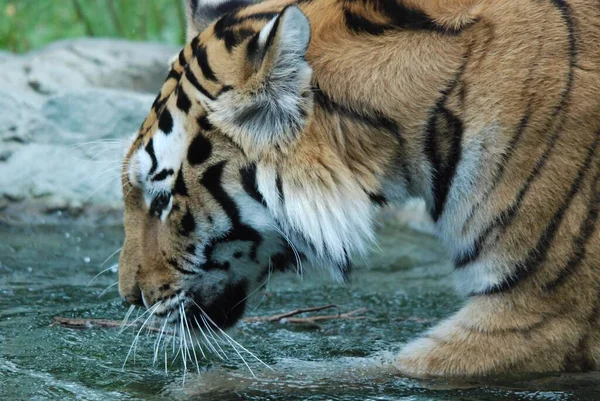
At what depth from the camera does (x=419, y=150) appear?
2418 millimetres

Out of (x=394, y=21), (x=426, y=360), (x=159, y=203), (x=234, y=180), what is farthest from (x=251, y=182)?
(x=426, y=360)

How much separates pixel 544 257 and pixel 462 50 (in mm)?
523

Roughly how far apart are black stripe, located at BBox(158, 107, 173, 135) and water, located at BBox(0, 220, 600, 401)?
565 millimetres

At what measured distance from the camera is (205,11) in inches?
107

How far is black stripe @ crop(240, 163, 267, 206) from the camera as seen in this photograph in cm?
236

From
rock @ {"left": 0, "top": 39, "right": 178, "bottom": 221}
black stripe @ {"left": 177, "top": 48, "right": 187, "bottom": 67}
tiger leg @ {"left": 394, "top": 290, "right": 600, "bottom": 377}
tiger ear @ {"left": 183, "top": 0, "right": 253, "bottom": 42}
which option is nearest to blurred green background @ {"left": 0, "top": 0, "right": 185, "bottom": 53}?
rock @ {"left": 0, "top": 39, "right": 178, "bottom": 221}

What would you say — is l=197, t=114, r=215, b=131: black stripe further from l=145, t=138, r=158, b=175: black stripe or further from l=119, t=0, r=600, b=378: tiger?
l=145, t=138, r=158, b=175: black stripe

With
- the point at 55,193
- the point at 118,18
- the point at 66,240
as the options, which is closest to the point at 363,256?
the point at 66,240

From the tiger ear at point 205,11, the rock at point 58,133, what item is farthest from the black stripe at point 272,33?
the rock at point 58,133

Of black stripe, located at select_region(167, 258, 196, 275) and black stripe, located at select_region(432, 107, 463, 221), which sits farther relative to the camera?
black stripe, located at select_region(167, 258, 196, 275)

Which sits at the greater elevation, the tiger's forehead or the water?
the tiger's forehead

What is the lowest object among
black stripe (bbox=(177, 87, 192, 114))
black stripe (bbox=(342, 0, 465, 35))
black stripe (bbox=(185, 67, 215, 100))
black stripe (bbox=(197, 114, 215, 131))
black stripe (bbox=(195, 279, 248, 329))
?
black stripe (bbox=(195, 279, 248, 329))

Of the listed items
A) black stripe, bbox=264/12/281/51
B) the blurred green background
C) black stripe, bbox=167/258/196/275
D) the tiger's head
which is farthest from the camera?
the blurred green background

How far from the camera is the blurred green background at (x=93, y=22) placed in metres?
6.87
